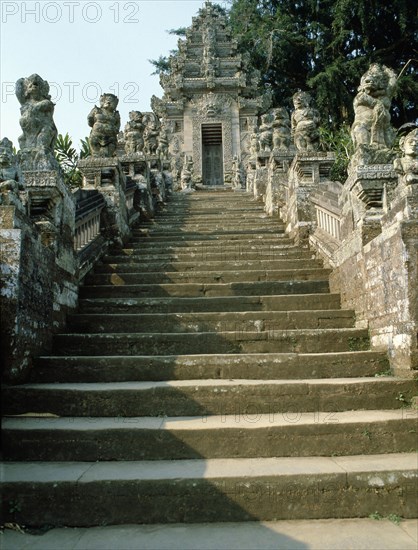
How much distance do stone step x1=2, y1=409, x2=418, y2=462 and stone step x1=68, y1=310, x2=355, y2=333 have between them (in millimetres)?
1800

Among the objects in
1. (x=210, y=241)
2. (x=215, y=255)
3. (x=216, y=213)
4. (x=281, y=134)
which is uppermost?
(x=281, y=134)

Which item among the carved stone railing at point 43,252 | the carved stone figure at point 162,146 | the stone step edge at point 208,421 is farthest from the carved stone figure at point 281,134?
the stone step edge at point 208,421

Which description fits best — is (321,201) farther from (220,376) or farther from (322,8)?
(322,8)

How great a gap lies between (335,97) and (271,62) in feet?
18.9

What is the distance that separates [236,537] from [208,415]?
1165 millimetres

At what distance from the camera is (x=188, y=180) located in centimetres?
1927

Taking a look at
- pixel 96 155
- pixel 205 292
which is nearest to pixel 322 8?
pixel 96 155

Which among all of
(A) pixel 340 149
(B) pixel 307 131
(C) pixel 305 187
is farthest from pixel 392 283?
(A) pixel 340 149

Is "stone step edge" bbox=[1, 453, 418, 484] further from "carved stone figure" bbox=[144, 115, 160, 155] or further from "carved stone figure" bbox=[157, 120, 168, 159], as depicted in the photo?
"carved stone figure" bbox=[157, 120, 168, 159]

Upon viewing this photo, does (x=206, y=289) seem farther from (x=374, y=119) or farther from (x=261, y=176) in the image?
(x=261, y=176)

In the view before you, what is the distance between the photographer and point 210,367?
14.1ft

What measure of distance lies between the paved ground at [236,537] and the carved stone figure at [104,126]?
7449 mm

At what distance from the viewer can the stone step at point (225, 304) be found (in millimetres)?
5668

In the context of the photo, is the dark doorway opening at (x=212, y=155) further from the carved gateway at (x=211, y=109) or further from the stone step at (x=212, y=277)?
the stone step at (x=212, y=277)
